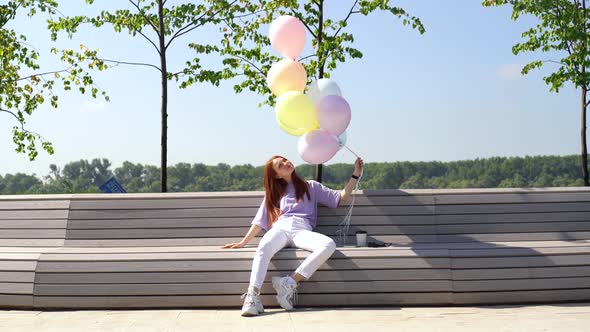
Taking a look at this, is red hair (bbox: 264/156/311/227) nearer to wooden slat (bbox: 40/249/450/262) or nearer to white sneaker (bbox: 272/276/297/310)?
wooden slat (bbox: 40/249/450/262)

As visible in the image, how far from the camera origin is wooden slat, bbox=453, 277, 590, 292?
457 centimetres

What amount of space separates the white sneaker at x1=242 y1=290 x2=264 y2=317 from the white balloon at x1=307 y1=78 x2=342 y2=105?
1.44 metres

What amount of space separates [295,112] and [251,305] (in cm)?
135

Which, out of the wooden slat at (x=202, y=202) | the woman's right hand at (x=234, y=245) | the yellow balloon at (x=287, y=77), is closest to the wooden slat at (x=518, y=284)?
the wooden slat at (x=202, y=202)

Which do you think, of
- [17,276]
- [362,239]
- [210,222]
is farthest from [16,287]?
[362,239]

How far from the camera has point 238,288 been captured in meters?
4.59

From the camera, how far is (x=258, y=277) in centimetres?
442

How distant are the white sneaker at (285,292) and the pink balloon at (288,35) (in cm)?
172

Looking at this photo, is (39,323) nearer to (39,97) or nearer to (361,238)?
(361,238)

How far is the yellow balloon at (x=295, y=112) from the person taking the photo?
4742 millimetres

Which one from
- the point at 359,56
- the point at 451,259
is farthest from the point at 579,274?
the point at 359,56

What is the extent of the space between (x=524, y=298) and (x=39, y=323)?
3152mm

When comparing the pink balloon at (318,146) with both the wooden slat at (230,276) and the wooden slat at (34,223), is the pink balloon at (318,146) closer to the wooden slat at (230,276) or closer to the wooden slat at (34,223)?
the wooden slat at (230,276)

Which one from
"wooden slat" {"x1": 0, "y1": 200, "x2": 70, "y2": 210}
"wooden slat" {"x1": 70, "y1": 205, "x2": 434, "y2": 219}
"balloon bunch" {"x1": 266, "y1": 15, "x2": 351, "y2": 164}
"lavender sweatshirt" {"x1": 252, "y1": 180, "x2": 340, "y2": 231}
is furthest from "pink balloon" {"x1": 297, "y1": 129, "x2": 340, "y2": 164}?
"wooden slat" {"x1": 0, "y1": 200, "x2": 70, "y2": 210}
